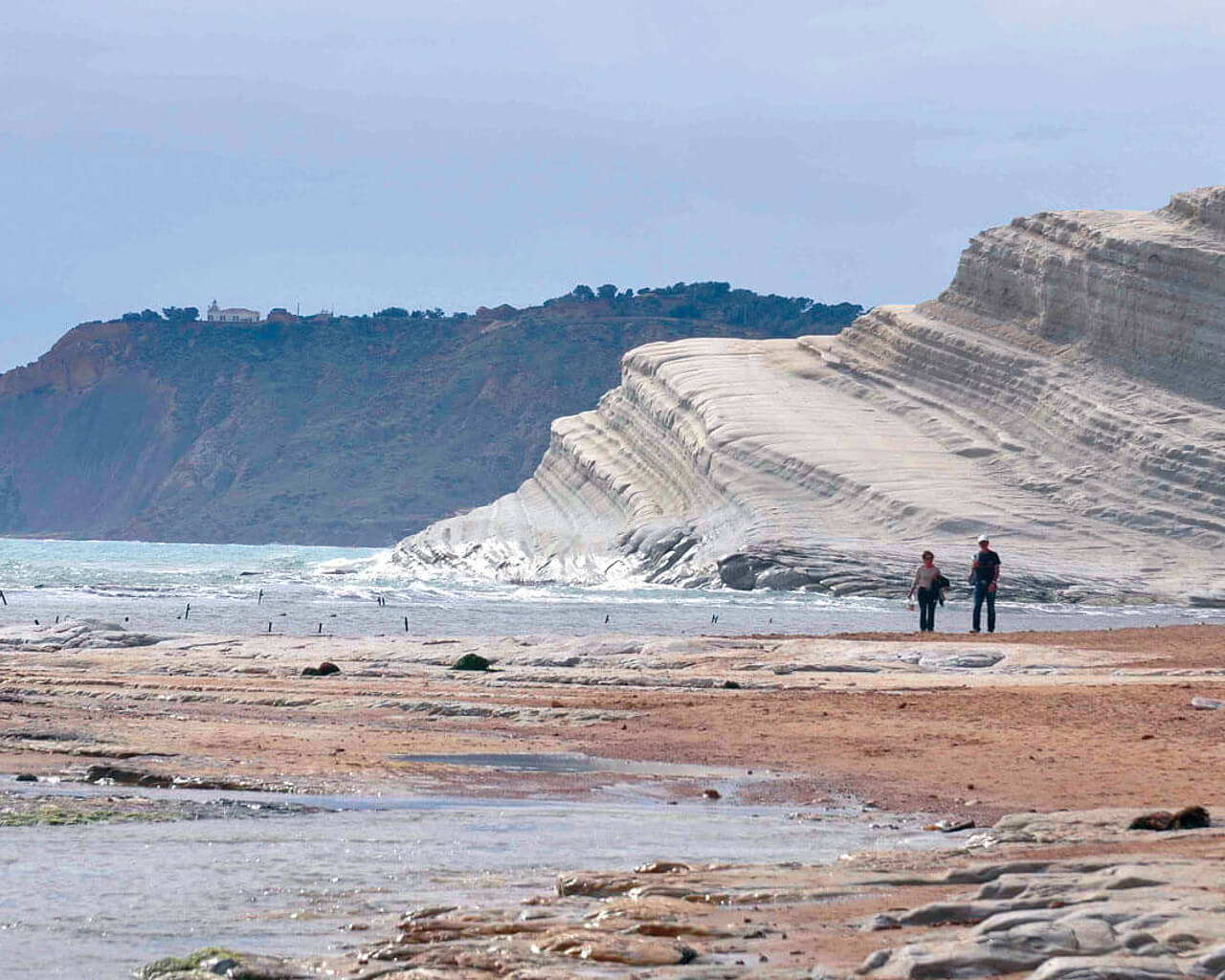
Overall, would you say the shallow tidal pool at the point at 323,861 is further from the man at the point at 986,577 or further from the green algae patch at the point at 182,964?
the man at the point at 986,577

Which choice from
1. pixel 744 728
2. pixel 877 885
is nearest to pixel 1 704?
pixel 744 728

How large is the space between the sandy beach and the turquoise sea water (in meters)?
6.77

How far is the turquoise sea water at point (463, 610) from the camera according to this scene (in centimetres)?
2939

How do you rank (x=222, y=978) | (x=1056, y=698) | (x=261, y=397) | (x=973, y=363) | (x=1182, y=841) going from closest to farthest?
(x=222, y=978) < (x=1182, y=841) < (x=1056, y=698) < (x=973, y=363) < (x=261, y=397)

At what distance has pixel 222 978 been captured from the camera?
17.6 feet

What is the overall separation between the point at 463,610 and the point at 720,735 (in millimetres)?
22385

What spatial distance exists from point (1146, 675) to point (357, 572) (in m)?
50.8

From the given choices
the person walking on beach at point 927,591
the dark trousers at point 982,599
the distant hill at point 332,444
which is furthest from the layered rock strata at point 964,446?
the distant hill at point 332,444

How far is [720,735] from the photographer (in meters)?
13.4

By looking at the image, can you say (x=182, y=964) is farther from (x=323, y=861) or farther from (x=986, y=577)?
(x=986, y=577)

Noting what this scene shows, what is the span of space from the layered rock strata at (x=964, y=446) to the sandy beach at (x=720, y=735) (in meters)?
25.9

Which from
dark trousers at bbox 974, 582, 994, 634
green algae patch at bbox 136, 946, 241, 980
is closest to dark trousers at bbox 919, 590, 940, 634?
dark trousers at bbox 974, 582, 994, 634

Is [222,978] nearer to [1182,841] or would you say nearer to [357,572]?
[1182,841]

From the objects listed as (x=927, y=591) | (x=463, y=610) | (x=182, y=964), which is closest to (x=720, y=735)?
(x=182, y=964)
